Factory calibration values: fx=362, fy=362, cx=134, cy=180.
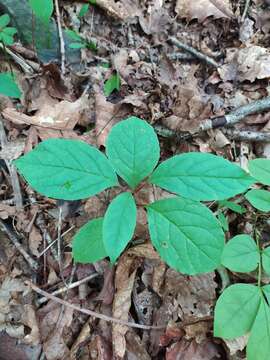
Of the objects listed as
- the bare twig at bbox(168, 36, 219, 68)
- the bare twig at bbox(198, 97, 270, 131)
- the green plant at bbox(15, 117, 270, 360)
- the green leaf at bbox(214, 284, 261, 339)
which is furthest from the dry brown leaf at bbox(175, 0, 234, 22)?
the green leaf at bbox(214, 284, 261, 339)

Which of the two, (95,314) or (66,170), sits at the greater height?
(66,170)

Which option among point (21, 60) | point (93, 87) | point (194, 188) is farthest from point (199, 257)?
point (21, 60)

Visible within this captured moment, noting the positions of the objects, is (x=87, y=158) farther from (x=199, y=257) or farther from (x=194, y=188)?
(x=199, y=257)

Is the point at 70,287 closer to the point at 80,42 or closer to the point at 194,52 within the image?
the point at 80,42

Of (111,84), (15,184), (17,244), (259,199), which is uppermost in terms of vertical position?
(111,84)

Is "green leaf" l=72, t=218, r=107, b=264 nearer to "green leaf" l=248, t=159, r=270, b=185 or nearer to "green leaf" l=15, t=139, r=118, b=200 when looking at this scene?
"green leaf" l=15, t=139, r=118, b=200

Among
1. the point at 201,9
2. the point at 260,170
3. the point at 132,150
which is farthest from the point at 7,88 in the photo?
the point at 201,9

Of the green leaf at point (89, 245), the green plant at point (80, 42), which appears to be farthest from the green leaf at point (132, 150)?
the green plant at point (80, 42)
